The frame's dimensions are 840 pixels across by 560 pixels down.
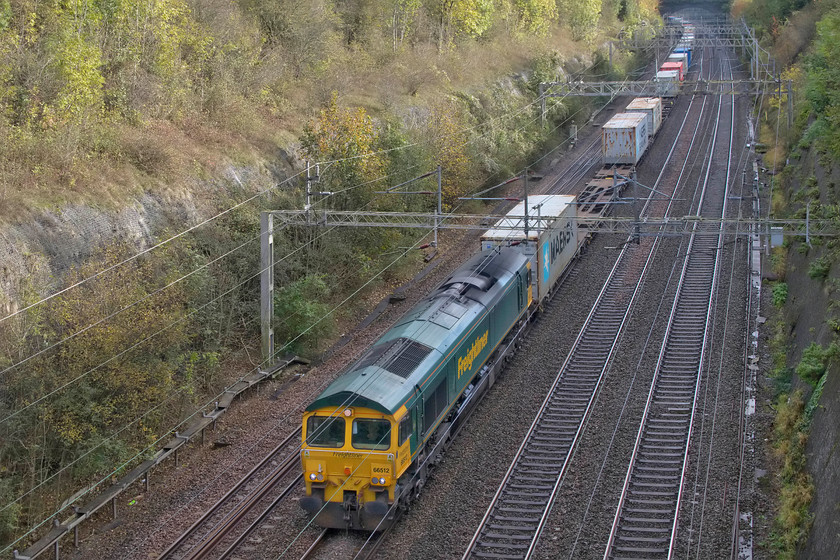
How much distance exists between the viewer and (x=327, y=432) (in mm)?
16906

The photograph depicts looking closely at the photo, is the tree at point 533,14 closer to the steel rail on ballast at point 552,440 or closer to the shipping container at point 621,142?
the shipping container at point 621,142

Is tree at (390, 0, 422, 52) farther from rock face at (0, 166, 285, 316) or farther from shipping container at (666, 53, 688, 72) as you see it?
shipping container at (666, 53, 688, 72)

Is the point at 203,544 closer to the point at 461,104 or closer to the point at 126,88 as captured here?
the point at 126,88

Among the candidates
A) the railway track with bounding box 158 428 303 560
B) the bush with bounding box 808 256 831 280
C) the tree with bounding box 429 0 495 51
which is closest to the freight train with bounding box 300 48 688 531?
the railway track with bounding box 158 428 303 560

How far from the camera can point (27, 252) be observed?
2159cm

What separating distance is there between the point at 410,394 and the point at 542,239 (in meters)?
11.7

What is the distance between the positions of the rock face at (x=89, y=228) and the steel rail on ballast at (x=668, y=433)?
14.0 metres

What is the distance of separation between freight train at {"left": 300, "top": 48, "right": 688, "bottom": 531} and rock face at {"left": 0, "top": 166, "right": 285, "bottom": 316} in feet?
27.2

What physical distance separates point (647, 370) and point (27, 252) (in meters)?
16.4

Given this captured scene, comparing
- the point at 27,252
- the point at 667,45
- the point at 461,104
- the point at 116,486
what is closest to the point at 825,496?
the point at 116,486

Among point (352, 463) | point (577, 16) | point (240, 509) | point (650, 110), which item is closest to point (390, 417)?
point (352, 463)

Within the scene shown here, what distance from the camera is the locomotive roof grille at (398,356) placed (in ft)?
59.5

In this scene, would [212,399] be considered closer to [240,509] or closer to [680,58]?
[240,509]

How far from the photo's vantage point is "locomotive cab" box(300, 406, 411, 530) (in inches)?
658
